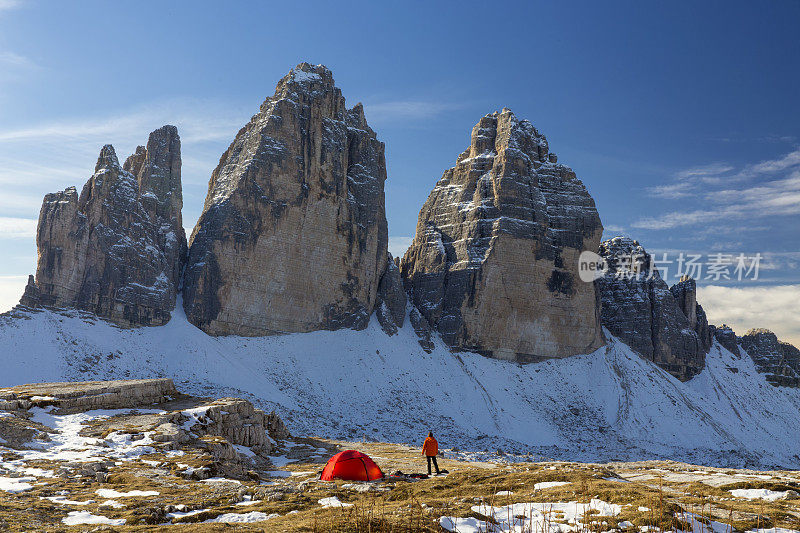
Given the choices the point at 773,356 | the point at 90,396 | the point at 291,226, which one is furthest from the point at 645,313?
the point at 90,396

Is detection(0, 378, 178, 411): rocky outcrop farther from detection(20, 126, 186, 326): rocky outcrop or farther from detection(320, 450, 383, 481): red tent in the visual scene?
detection(20, 126, 186, 326): rocky outcrop

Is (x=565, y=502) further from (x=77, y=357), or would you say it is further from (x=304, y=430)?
(x=77, y=357)

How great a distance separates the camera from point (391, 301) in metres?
94.1

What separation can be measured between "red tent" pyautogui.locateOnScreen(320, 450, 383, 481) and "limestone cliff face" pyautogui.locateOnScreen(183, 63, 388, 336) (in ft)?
196

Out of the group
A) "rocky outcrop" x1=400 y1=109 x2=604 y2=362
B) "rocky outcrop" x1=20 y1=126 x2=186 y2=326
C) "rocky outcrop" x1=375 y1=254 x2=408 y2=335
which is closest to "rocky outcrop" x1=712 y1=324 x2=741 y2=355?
"rocky outcrop" x1=400 y1=109 x2=604 y2=362

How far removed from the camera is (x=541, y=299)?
96.6 meters

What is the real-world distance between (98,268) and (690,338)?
102897 mm

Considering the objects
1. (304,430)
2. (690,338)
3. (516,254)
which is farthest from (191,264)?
(690,338)

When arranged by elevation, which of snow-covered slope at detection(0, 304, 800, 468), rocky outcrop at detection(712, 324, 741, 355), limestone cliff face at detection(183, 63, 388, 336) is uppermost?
limestone cliff face at detection(183, 63, 388, 336)

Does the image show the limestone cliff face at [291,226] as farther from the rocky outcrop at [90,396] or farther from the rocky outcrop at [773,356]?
the rocky outcrop at [773,356]

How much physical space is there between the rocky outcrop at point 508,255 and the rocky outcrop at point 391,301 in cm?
373

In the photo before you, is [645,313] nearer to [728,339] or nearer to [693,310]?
[693,310]

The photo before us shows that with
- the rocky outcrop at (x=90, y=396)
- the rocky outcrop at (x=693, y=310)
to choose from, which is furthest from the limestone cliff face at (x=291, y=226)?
the rocky outcrop at (x=693, y=310)

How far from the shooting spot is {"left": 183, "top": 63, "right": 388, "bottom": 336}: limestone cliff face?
263 ft
